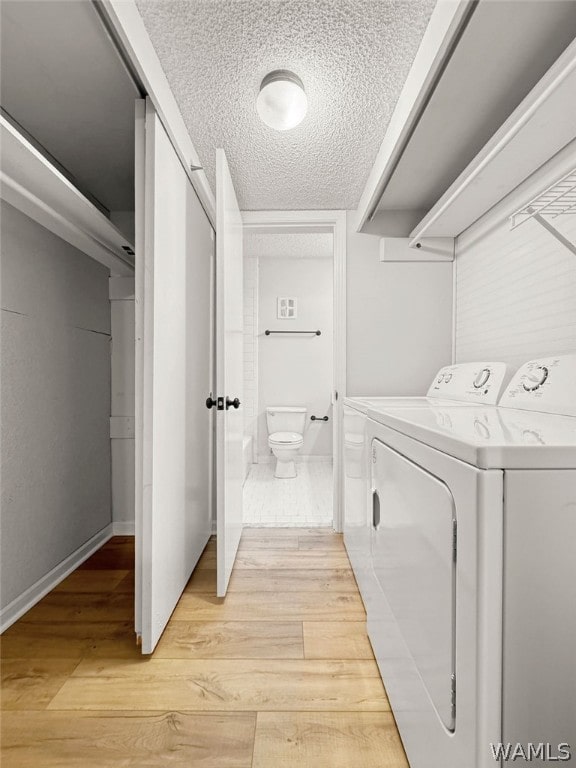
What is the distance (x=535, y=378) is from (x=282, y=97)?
4.53 ft

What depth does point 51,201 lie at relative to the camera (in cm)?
143

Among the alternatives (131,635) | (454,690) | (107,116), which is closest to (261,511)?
(131,635)

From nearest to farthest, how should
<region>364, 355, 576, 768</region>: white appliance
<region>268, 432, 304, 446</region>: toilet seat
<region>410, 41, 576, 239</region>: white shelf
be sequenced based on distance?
<region>364, 355, 576, 768</region>: white appliance < <region>410, 41, 576, 239</region>: white shelf < <region>268, 432, 304, 446</region>: toilet seat

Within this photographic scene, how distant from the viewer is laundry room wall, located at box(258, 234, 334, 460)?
4211 millimetres

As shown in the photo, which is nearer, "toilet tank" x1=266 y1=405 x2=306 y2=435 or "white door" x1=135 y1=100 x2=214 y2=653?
"white door" x1=135 y1=100 x2=214 y2=653

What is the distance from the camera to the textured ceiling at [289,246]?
3.61 m

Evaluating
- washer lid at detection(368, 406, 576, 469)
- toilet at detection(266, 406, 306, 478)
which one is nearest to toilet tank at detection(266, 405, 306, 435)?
toilet at detection(266, 406, 306, 478)

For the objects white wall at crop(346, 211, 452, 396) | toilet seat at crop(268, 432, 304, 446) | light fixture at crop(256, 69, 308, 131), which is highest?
light fixture at crop(256, 69, 308, 131)

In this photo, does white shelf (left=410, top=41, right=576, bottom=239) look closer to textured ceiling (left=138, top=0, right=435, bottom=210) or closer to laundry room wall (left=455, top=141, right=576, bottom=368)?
laundry room wall (left=455, top=141, right=576, bottom=368)

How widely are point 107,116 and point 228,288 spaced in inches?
32.9

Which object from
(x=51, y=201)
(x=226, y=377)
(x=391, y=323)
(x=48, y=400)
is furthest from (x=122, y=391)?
(x=391, y=323)

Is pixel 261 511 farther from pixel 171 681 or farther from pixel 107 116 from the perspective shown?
pixel 107 116

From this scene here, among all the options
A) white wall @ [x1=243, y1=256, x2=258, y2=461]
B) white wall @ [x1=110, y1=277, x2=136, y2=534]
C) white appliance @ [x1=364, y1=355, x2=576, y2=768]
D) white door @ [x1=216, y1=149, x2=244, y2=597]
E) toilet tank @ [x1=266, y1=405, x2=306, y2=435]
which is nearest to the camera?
white appliance @ [x1=364, y1=355, x2=576, y2=768]

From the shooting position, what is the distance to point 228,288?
1797mm
